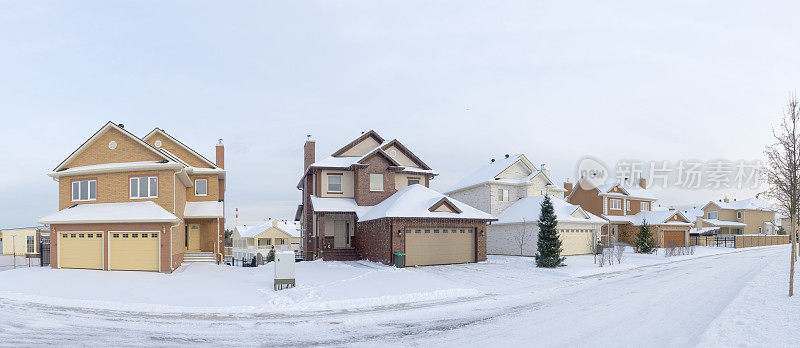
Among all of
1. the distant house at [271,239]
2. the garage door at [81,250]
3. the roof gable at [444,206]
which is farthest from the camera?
the distant house at [271,239]

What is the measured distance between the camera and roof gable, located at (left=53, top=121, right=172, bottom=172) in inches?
1122

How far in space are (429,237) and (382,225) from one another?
3.04 m

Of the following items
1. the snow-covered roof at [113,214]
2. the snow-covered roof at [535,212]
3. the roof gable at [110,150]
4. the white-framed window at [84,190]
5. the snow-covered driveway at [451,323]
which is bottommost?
the snow-covered driveway at [451,323]

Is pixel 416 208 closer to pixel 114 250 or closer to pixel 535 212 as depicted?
pixel 535 212

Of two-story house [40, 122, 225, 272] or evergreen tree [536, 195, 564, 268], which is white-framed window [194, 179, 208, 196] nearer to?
two-story house [40, 122, 225, 272]

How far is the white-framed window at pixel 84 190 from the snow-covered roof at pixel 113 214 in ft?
2.13

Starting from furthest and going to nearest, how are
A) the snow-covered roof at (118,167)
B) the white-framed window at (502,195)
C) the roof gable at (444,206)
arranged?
the white-framed window at (502,195)
the roof gable at (444,206)
the snow-covered roof at (118,167)

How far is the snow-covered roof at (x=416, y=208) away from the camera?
97.3 ft

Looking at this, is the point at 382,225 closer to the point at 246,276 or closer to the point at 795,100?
the point at 246,276

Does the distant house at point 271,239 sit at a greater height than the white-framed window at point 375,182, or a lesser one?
lesser

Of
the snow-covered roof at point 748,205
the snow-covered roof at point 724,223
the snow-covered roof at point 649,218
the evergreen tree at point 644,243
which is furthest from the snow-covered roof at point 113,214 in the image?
the snow-covered roof at point 748,205

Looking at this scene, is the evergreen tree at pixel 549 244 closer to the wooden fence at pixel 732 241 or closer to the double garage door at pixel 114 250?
the double garage door at pixel 114 250

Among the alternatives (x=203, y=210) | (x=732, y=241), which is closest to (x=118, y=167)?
(x=203, y=210)

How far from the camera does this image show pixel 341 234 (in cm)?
3628
